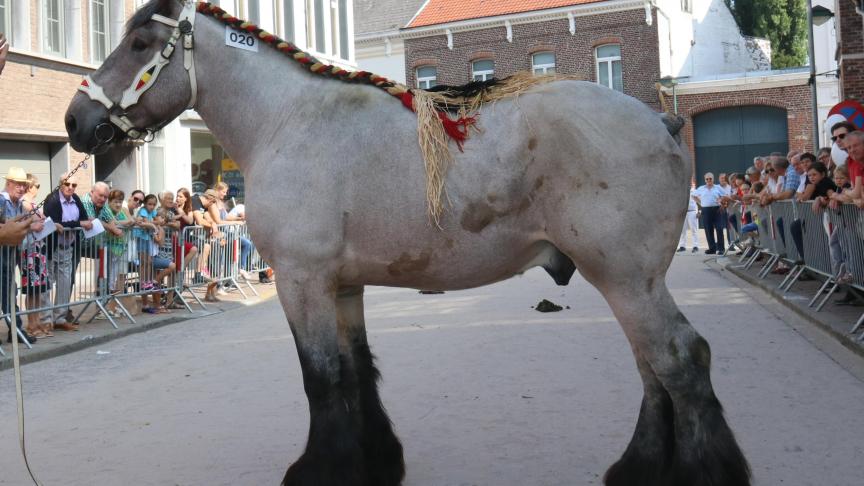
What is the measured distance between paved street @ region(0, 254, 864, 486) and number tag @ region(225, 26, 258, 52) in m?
2.25

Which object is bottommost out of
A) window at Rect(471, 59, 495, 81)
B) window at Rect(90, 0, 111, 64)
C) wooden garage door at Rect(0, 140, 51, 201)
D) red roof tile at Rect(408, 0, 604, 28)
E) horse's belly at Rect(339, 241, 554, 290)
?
horse's belly at Rect(339, 241, 554, 290)

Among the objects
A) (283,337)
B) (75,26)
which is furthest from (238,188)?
(283,337)

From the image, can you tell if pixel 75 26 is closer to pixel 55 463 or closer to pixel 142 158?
pixel 142 158

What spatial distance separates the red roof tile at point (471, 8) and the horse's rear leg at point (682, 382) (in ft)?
124

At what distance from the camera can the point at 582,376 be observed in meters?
7.30

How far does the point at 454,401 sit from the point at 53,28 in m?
17.5

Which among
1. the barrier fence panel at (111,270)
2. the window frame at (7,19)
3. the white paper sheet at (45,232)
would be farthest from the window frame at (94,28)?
the white paper sheet at (45,232)

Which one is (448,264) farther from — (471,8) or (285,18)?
(471,8)

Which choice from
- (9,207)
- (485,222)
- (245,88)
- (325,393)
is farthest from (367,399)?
(9,207)

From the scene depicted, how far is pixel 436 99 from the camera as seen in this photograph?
169 inches

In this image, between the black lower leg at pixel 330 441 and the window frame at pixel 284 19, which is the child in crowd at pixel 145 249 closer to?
the black lower leg at pixel 330 441

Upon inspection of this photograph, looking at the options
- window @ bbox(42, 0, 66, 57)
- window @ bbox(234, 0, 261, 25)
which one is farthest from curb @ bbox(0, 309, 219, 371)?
window @ bbox(234, 0, 261, 25)

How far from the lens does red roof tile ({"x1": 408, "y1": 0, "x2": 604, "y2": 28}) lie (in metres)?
40.9

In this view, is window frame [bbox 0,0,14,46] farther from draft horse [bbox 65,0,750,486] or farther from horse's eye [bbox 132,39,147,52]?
draft horse [bbox 65,0,750,486]
